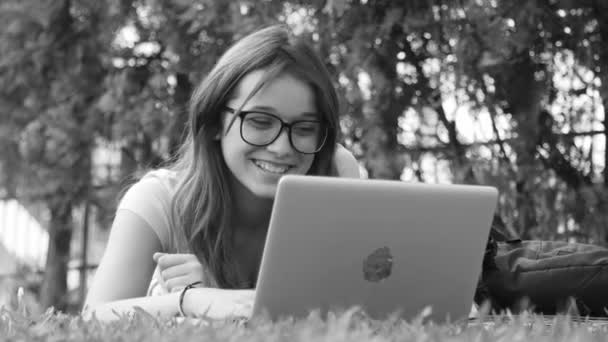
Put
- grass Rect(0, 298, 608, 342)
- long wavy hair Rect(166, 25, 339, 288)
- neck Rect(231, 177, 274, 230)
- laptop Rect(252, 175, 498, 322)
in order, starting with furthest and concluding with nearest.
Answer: neck Rect(231, 177, 274, 230) → long wavy hair Rect(166, 25, 339, 288) → laptop Rect(252, 175, 498, 322) → grass Rect(0, 298, 608, 342)

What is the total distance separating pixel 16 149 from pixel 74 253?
830 millimetres

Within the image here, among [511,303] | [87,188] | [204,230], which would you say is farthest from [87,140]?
[511,303]

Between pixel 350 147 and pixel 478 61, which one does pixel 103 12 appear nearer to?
pixel 350 147

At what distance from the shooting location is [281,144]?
2.24 meters

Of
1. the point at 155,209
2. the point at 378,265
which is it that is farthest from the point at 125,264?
the point at 378,265

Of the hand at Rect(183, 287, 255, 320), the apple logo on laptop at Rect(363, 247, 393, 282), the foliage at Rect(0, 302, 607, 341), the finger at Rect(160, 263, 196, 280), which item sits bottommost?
the hand at Rect(183, 287, 255, 320)

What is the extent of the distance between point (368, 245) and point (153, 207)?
39.3 inches

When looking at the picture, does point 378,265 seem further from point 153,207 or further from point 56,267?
point 56,267

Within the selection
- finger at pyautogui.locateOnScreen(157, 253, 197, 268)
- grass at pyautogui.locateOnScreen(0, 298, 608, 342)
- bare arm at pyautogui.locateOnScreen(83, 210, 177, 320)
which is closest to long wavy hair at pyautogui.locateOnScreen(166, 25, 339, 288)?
bare arm at pyautogui.locateOnScreen(83, 210, 177, 320)

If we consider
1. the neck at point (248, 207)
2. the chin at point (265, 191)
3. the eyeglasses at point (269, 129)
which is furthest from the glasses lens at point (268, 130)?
the neck at point (248, 207)

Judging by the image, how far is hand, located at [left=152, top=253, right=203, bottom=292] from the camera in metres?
1.95

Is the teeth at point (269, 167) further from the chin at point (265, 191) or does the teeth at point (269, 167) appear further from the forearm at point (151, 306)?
the forearm at point (151, 306)

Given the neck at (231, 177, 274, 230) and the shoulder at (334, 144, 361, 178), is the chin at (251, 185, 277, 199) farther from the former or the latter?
the shoulder at (334, 144, 361, 178)

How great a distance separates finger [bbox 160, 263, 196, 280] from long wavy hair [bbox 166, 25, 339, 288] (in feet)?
1.08
